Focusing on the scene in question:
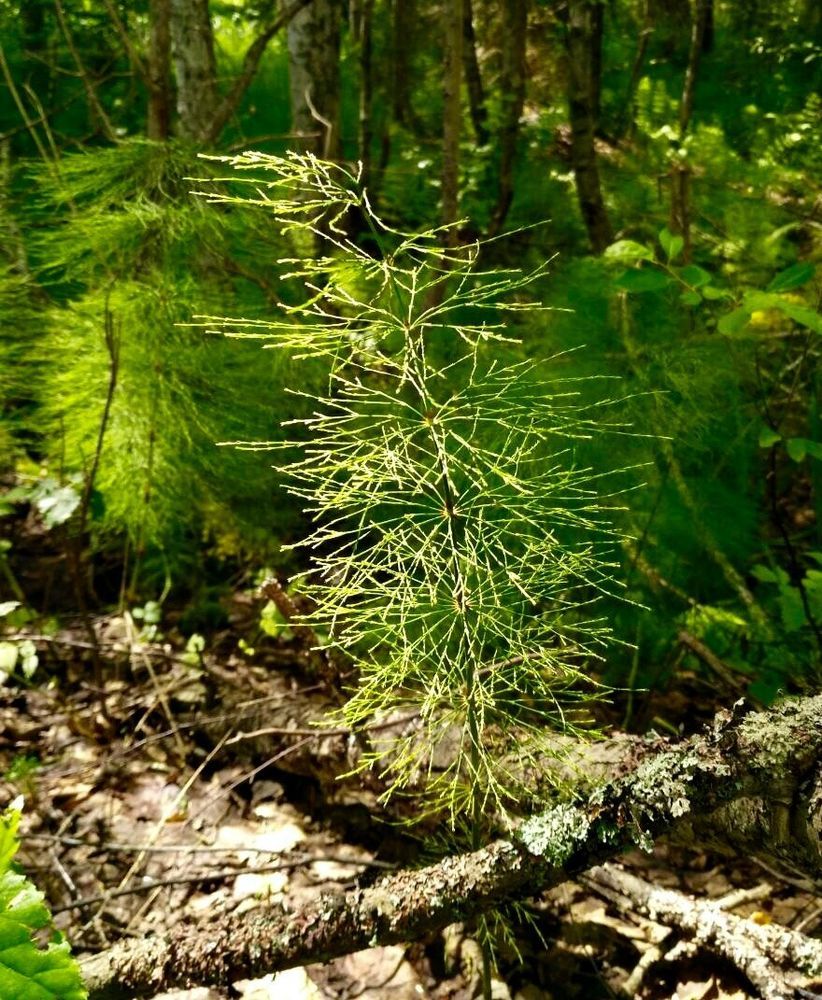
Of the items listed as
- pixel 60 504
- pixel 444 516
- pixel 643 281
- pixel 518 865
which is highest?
pixel 643 281

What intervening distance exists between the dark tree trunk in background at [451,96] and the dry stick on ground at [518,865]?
2042 mm

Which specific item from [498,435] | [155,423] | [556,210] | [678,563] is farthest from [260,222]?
[556,210]

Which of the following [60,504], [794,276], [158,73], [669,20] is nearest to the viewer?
[794,276]

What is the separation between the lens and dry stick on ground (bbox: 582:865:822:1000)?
1438mm

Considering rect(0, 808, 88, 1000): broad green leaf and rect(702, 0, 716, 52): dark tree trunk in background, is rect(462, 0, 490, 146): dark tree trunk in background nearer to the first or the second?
rect(702, 0, 716, 52): dark tree trunk in background

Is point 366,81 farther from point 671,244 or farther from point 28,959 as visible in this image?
point 28,959

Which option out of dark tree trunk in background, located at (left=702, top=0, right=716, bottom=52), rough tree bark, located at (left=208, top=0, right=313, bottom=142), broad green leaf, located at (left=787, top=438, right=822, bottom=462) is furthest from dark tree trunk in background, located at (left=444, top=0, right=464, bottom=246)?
dark tree trunk in background, located at (left=702, top=0, right=716, bottom=52)

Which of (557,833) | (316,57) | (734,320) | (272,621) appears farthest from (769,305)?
(316,57)

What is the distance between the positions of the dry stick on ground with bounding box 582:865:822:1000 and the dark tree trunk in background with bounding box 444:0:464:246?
6.97 ft

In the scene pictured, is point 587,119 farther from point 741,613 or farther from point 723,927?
point 723,927

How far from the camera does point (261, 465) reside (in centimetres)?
295

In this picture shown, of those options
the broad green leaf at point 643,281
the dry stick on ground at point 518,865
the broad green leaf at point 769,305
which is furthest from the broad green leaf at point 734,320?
the dry stick on ground at point 518,865

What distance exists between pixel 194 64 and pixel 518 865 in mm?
3232

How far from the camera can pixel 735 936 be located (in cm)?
155
